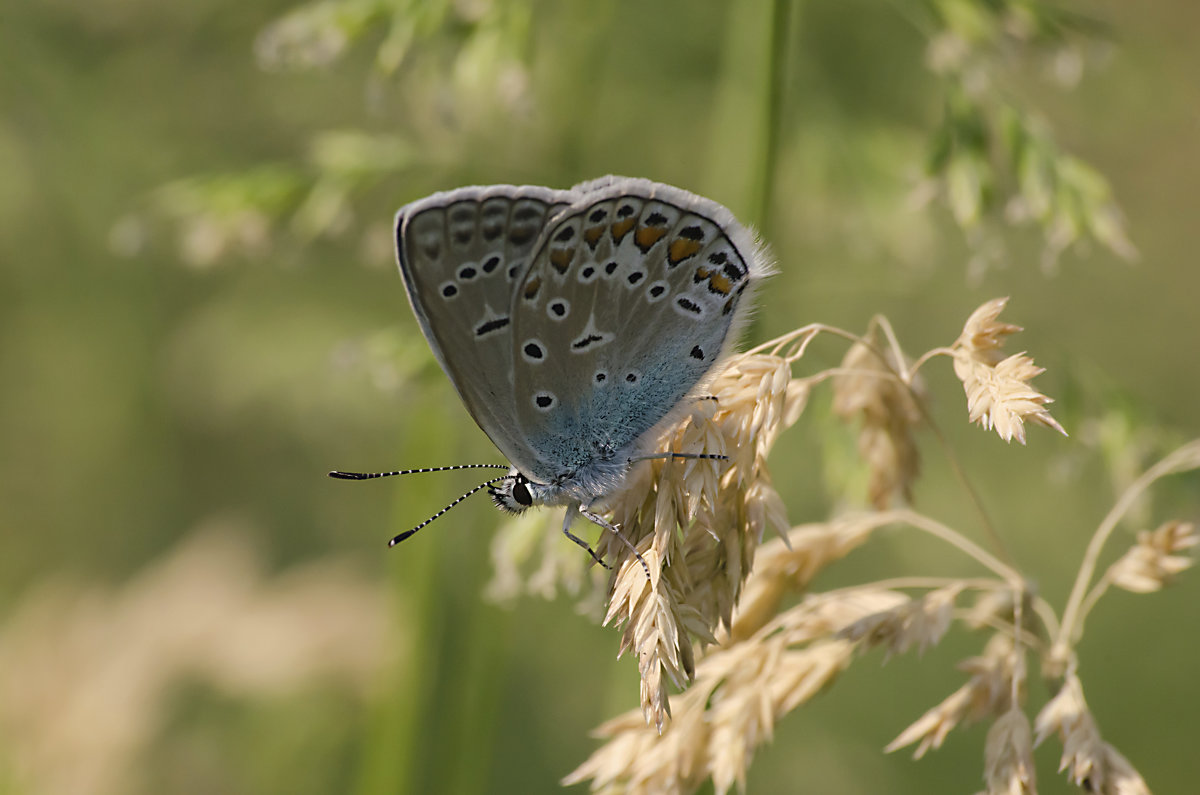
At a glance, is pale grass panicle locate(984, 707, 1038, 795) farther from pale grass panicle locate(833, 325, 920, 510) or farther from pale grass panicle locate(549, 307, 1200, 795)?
pale grass panicle locate(833, 325, 920, 510)

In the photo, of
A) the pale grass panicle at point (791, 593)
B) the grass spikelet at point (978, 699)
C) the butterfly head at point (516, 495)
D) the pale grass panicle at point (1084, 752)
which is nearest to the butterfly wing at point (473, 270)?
the butterfly head at point (516, 495)

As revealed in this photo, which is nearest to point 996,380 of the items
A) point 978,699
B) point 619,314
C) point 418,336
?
point 978,699

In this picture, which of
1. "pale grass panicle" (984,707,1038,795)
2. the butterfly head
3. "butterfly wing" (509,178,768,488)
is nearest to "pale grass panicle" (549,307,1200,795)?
"pale grass panicle" (984,707,1038,795)

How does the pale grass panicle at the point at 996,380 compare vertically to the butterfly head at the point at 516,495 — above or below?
below

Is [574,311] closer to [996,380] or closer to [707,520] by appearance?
[707,520]

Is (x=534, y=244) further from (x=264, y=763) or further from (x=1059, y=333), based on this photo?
(x=1059, y=333)

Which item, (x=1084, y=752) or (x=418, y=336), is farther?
(x=418, y=336)

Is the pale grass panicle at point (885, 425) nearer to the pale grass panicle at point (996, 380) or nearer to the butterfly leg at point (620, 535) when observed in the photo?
the pale grass panicle at point (996, 380)
